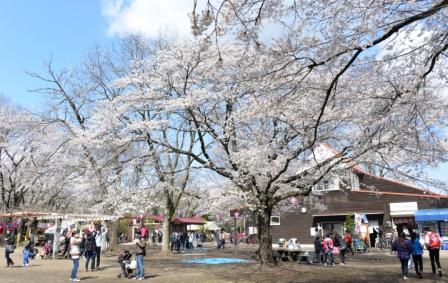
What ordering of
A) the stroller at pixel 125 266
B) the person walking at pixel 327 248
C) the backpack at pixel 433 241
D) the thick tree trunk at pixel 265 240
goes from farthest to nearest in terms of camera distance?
1. the person walking at pixel 327 248
2. the thick tree trunk at pixel 265 240
3. the stroller at pixel 125 266
4. the backpack at pixel 433 241

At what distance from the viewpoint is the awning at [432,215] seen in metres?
27.2

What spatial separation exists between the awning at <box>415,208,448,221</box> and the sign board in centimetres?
156

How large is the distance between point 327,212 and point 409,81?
25586mm

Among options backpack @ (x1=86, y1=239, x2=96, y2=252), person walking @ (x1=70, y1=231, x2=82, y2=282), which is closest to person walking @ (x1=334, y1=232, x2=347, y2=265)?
backpack @ (x1=86, y1=239, x2=96, y2=252)

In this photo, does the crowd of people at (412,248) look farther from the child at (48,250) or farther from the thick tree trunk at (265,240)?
the child at (48,250)

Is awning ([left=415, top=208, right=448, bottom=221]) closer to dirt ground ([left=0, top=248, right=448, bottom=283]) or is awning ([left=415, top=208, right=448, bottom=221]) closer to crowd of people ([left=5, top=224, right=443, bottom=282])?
crowd of people ([left=5, top=224, right=443, bottom=282])

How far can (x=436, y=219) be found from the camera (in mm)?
27422

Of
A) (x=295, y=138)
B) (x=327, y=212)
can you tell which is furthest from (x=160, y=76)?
(x=327, y=212)

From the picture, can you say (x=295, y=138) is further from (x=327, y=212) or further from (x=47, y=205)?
(x=47, y=205)

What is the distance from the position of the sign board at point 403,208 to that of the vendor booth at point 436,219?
4.05 ft

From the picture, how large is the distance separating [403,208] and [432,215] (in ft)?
9.84

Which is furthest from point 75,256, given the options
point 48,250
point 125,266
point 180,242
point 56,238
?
point 180,242

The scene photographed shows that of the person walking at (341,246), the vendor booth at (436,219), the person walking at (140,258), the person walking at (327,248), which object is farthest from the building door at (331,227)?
the person walking at (140,258)

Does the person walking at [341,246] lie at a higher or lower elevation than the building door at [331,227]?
lower
